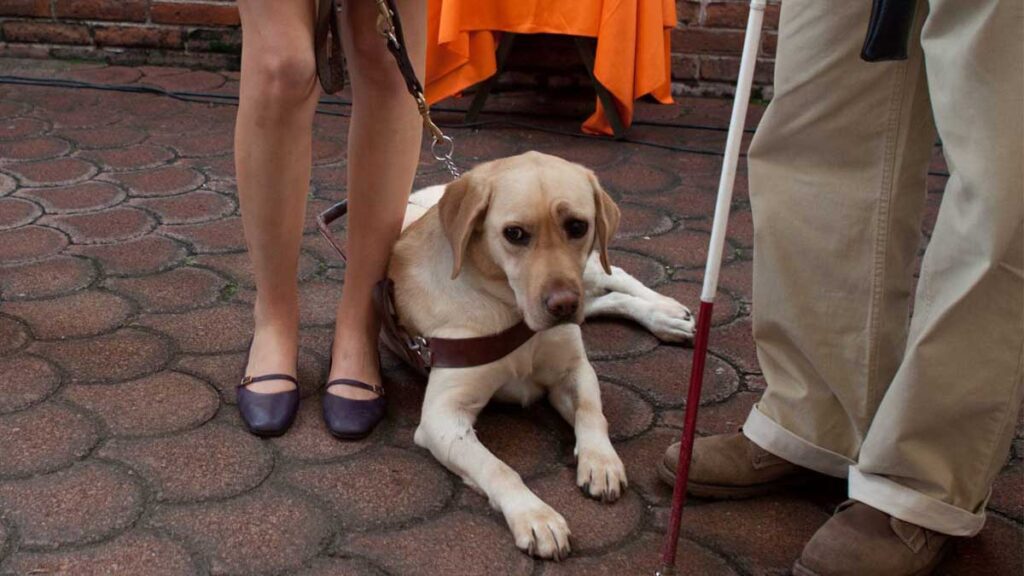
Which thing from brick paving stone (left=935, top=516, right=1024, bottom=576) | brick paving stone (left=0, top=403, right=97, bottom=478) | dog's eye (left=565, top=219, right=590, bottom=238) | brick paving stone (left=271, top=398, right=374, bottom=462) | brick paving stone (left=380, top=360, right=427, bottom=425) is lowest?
brick paving stone (left=0, top=403, right=97, bottom=478)

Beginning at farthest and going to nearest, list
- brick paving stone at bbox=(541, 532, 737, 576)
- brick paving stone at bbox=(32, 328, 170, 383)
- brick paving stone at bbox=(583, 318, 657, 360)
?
1. brick paving stone at bbox=(583, 318, 657, 360)
2. brick paving stone at bbox=(32, 328, 170, 383)
3. brick paving stone at bbox=(541, 532, 737, 576)

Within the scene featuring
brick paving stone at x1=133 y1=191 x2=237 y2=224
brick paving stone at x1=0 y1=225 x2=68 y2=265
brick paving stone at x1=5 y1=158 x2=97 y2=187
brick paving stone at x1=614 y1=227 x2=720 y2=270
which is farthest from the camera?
brick paving stone at x1=5 y1=158 x2=97 y2=187

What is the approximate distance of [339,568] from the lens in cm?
218

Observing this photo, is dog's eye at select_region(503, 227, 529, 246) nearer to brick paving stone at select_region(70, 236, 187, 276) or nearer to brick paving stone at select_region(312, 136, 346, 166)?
brick paving stone at select_region(70, 236, 187, 276)

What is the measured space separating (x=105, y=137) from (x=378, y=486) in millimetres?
2880

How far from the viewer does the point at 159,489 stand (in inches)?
94.9

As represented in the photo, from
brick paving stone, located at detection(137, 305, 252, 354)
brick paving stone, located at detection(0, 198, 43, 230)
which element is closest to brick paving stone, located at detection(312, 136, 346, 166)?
brick paving stone, located at detection(0, 198, 43, 230)

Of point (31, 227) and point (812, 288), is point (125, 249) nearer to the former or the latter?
point (31, 227)

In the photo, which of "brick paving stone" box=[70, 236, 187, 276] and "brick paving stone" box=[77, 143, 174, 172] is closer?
"brick paving stone" box=[70, 236, 187, 276]

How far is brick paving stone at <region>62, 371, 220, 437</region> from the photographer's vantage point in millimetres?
2656

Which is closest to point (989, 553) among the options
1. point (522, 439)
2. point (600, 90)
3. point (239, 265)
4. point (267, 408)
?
point (522, 439)

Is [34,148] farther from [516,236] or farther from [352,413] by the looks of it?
[516,236]

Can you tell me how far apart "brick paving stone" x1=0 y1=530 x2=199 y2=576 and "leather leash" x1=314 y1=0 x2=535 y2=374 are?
0.73 meters

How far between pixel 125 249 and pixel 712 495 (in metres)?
2.09
